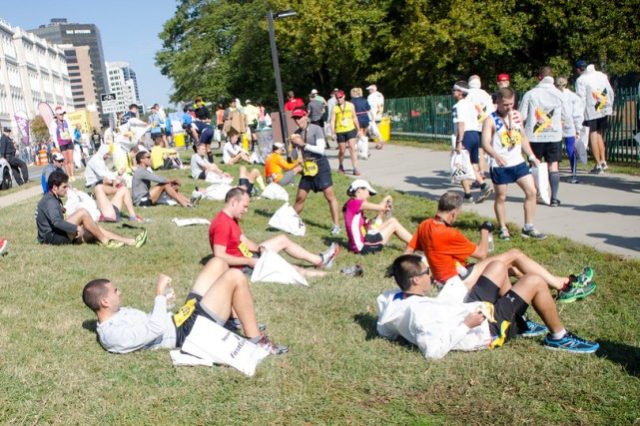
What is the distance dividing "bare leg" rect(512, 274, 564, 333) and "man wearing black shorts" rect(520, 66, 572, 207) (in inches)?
209

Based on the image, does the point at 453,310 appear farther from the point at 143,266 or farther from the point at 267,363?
the point at 143,266

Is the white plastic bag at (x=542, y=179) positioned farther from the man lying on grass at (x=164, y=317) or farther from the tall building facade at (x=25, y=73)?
the tall building facade at (x=25, y=73)

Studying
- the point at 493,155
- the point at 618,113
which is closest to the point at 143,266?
the point at 493,155

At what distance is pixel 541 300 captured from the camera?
15.8ft

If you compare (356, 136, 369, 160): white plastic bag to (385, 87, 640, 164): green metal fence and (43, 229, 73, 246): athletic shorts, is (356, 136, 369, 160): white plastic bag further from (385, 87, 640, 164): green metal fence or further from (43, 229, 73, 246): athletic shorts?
(43, 229, 73, 246): athletic shorts

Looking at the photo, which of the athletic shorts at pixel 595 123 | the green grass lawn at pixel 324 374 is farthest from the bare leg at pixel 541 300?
the athletic shorts at pixel 595 123

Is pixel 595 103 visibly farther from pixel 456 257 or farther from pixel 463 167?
pixel 456 257

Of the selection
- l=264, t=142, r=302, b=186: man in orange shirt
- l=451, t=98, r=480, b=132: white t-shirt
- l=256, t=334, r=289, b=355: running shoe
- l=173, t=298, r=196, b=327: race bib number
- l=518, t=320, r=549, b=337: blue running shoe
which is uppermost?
l=451, t=98, r=480, b=132: white t-shirt

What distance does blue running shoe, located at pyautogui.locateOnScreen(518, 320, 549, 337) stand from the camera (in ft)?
16.6

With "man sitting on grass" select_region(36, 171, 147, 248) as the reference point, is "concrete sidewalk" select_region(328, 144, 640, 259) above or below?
below

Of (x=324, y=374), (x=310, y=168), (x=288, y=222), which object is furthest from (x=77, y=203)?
(x=324, y=374)

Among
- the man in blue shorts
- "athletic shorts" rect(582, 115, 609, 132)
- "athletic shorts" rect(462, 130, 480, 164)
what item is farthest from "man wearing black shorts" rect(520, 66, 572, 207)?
"athletic shorts" rect(582, 115, 609, 132)

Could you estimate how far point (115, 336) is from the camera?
199 inches

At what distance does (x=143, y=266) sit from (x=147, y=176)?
4.64 metres
